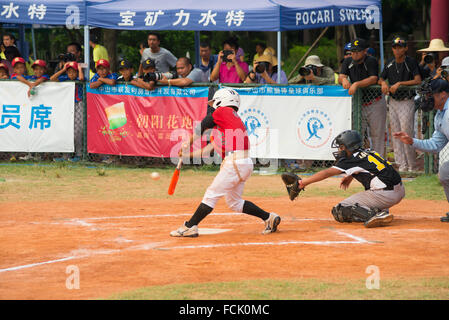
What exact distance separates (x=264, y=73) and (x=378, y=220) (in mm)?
6235

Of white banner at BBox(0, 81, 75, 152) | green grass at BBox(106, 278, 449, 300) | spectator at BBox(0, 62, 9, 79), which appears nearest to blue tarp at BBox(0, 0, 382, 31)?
spectator at BBox(0, 62, 9, 79)

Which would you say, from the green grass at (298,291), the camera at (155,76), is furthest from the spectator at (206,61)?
the green grass at (298,291)

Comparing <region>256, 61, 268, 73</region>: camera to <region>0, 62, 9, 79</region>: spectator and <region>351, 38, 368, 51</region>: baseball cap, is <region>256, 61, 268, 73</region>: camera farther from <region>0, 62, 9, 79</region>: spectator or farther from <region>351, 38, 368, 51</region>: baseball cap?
<region>0, 62, 9, 79</region>: spectator

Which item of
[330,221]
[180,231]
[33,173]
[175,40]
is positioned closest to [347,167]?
[330,221]

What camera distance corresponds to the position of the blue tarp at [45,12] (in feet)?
53.9

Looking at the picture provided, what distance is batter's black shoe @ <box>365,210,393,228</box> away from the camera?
985cm

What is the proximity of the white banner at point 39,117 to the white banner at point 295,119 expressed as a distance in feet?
12.7

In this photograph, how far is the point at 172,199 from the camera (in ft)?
41.1

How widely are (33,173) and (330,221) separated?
23.5ft

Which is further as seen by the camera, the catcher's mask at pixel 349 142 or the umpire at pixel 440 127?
the umpire at pixel 440 127

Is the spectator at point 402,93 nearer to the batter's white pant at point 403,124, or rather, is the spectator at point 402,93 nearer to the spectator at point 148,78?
the batter's white pant at point 403,124

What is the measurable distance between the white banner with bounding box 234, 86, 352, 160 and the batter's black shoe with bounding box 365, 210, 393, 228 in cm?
482

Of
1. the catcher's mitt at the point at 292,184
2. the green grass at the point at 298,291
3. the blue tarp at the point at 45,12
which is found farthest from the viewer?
the blue tarp at the point at 45,12

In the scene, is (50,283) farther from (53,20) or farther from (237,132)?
(53,20)
